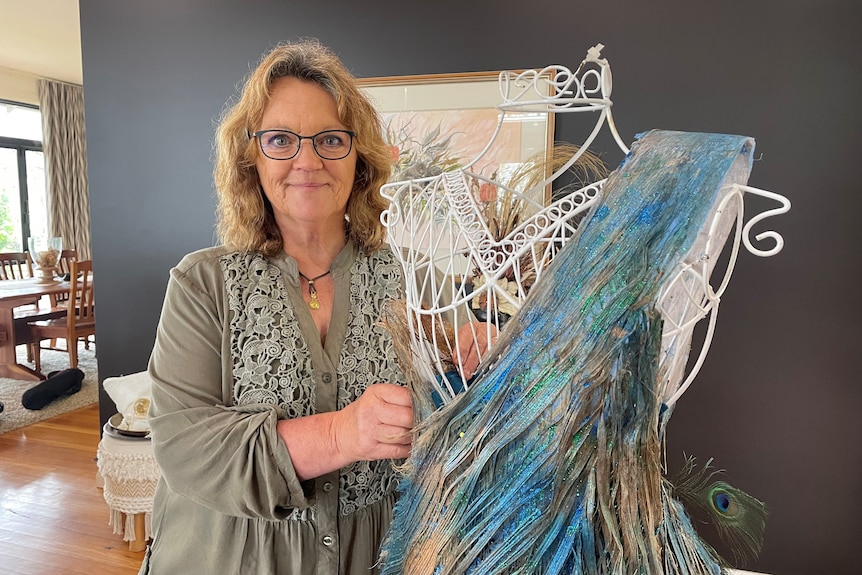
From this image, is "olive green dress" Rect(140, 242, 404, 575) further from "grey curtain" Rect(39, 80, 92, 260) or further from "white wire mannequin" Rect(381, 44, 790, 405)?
"grey curtain" Rect(39, 80, 92, 260)

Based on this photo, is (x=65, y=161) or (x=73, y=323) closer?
(x=73, y=323)

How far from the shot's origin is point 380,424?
0.65 metres

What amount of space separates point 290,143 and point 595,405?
73cm

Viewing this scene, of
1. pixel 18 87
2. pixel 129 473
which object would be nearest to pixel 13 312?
pixel 129 473

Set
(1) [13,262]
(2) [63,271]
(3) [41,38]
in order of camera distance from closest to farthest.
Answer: (3) [41,38]
(1) [13,262]
(2) [63,271]

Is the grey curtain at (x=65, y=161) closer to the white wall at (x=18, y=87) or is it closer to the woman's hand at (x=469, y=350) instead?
the white wall at (x=18, y=87)

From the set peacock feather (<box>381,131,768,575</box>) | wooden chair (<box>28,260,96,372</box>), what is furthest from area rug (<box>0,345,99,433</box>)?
peacock feather (<box>381,131,768,575</box>)

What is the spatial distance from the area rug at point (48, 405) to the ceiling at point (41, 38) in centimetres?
258

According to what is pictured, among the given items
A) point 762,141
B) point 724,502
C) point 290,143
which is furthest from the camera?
point 762,141

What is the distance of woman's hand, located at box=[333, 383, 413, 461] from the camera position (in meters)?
0.63

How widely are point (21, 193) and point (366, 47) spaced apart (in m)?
5.68

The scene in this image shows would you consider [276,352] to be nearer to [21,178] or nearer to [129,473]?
[129,473]

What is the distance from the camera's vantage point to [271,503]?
0.79 metres

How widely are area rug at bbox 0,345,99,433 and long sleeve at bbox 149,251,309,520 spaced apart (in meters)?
3.12
